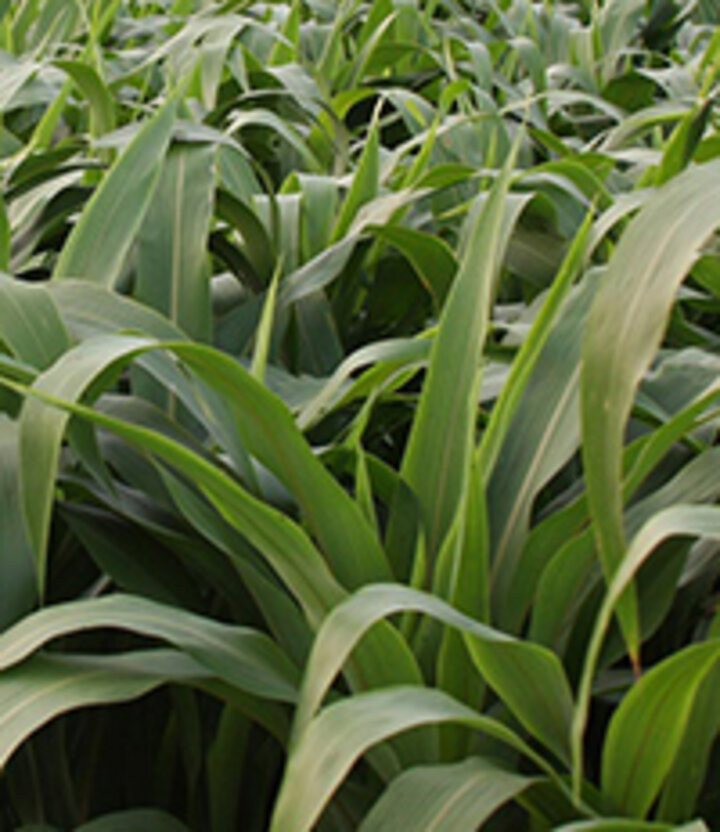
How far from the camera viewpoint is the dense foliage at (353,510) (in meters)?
0.49

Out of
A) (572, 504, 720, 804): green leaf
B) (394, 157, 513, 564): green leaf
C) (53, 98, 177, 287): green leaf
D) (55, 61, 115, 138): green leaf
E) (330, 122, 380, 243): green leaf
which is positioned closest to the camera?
(572, 504, 720, 804): green leaf

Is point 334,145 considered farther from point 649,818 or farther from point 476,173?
point 649,818

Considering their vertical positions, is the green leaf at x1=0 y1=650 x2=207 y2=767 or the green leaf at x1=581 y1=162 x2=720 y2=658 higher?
the green leaf at x1=581 y1=162 x2=720 y2=658

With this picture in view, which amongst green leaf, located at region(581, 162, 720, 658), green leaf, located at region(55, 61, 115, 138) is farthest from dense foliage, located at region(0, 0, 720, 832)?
green leaf, located at region(55, 61, 115, 138)

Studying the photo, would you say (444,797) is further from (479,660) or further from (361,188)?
(361,188)

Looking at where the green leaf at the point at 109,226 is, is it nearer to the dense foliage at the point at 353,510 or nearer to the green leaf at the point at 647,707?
the dense foliage at the point at 353,510

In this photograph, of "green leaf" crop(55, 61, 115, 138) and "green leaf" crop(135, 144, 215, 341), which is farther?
"green leaf" crop(55, 61, 115, 138)

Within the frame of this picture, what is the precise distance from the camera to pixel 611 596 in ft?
1.41

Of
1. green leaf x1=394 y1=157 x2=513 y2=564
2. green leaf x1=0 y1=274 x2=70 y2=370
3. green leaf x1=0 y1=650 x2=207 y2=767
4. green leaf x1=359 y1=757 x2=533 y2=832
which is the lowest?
green leaf x1=359 y1=757 x2=533 y2=832

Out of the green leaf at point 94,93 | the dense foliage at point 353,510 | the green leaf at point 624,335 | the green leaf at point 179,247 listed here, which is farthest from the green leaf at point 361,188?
the green leaf at point 624,335

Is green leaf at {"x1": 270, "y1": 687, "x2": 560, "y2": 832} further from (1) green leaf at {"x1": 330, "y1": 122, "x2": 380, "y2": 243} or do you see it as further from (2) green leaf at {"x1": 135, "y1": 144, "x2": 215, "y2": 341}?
(1) green leaf at {"x1": 330, "y1": 122, "x2": 380, "y2": 243}

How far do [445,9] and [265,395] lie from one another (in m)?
1.63

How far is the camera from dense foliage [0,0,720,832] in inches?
19.2

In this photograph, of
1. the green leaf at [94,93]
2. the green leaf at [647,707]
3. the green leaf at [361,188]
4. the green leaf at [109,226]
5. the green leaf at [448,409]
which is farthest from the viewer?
the green leaf at [94,93]
